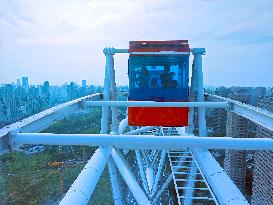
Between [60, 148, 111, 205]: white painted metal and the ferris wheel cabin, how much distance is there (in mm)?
1743

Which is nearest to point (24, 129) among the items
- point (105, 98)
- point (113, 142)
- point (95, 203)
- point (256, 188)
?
point (113, 142)

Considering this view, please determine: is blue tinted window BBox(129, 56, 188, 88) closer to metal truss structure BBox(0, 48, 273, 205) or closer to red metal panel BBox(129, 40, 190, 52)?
red metal panel BBox(129, 40, 190, 52)

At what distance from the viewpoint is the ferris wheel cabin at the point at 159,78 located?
556 centimetres

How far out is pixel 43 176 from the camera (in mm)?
31656

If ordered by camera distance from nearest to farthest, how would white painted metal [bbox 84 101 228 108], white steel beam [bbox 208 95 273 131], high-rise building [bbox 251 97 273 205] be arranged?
white steel beam [bbox 208 95 273 131] < white painted metal [bbox 84 101 228 108] < high-rise building [bbox 251 97 273 205]

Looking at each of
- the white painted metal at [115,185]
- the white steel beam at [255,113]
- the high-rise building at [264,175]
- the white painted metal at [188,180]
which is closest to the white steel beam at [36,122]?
the white painted metal at [115,185]

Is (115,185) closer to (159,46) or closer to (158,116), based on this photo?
(158,116)

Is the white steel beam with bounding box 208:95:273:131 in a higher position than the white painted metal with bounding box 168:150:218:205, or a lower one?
higher

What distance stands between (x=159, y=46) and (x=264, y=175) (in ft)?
67.4

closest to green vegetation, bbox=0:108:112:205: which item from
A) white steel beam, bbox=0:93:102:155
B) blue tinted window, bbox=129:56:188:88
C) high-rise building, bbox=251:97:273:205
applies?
high-rise building, bbox=251:97:273:205

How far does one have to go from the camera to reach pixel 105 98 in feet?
18.8

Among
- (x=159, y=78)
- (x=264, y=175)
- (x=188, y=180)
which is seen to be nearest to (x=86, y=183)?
(x=188, y=180)

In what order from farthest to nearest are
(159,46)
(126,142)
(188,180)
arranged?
(159,46)
(188,180)
(126,142)

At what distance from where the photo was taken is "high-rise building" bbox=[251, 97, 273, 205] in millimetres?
22156
